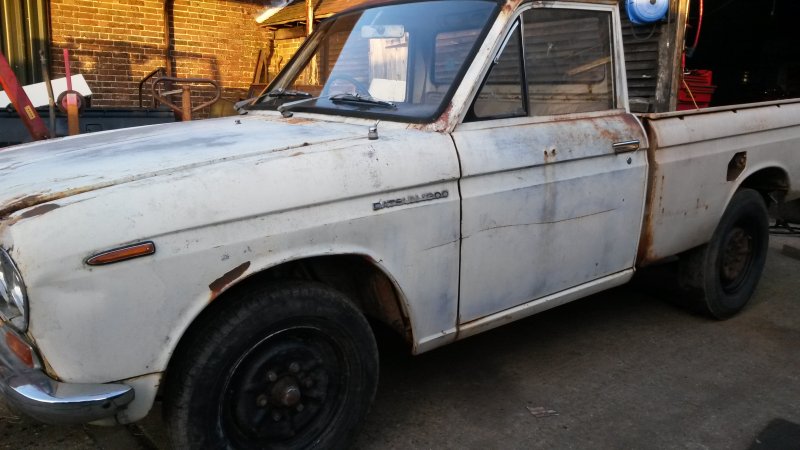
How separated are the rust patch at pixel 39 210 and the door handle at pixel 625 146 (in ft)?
8.25

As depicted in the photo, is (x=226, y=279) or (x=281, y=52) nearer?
(x=226, y=279)

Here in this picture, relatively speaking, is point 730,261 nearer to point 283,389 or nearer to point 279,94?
point 279,94

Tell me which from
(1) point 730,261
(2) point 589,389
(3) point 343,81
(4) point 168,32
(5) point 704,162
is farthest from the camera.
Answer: (4) point 168,32

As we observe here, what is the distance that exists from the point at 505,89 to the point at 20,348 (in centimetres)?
217

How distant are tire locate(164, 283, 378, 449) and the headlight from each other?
0.49 meters

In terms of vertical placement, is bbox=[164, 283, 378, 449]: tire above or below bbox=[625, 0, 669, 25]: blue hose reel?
below

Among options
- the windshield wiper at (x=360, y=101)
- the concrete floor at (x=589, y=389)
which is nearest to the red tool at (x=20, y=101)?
the concrete floor at (x=589, y=389)

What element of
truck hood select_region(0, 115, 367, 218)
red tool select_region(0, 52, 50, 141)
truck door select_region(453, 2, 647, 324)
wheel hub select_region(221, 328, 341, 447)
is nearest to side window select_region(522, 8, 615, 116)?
truck door select_region(453, 2, 647, 324)

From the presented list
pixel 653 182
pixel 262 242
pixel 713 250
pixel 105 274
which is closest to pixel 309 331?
pixel 262 242

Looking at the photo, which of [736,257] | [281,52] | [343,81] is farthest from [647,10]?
[281,52]

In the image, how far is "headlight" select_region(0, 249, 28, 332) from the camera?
195 centimetres

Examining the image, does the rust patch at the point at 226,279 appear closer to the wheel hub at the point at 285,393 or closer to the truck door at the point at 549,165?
the wheel hub at the point at 285,393

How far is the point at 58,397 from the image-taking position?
1988 mm

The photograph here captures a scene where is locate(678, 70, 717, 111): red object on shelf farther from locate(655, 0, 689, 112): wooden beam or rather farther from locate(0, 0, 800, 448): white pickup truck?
locate(0, 0, 800, 448): white pickup truck
